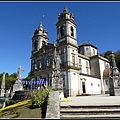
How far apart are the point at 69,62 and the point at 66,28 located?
996 centimetres

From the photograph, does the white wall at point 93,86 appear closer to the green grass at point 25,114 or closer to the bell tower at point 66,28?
the bell tower at point 66,28

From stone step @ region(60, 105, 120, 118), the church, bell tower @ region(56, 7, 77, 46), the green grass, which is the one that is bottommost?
the green grass

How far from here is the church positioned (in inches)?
1334

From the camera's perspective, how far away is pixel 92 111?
6051 millimetres

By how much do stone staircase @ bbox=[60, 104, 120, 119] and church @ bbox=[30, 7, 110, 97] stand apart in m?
25.5

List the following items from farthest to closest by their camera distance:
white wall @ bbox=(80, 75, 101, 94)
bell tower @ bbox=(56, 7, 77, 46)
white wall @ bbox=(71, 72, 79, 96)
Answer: white wall @ bbox=(80, 75, 101, 94)
bell tower @ bbox=(56, 7, 77, 46)
white wall @ bbox=(71, 72, 79, 96)

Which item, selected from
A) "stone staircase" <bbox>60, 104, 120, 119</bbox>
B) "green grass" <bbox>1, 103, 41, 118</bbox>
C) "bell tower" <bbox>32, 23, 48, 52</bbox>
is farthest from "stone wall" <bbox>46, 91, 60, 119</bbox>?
"bell tower" <bbox>32, 23, 48, 52</bbox>

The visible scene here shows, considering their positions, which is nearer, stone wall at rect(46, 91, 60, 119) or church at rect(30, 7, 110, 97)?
stone wall at rect(46, 91, 60, 119)

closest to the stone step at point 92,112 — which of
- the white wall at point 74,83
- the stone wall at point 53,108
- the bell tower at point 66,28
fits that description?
the stone wall at point 53,108

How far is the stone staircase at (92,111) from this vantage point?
5863mm

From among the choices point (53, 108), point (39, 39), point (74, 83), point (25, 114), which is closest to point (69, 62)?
point (74, 83)

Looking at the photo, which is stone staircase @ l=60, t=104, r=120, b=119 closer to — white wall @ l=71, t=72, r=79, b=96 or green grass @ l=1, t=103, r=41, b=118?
green grass @ l=1, t=103, r=41, b=118

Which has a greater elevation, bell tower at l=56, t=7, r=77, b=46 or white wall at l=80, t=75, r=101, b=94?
bell tower at l=56, t=7, r=77, b=46

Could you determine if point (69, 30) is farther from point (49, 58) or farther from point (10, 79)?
point (10, 79)
